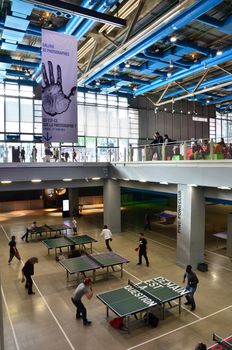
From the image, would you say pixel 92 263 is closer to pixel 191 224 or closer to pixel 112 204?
pixel 191 224

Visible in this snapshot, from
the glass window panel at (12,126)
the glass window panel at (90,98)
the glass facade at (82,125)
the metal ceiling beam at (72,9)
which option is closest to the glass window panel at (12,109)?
the glass facade at (82,125)

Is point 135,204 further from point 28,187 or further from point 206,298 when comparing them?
point 206,298

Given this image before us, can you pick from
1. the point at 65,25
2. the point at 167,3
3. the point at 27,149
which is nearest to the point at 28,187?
the point at 27,149

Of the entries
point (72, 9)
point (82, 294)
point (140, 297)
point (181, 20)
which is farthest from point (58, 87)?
point (140, 297)

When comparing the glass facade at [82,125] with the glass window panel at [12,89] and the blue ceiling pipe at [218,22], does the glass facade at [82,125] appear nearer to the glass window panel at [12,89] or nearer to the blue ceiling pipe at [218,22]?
the glass window panel at [12,89]

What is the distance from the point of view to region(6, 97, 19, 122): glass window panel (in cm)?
2475

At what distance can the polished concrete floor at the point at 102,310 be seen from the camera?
786cm

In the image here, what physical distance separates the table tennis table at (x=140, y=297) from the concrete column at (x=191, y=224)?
365 cm

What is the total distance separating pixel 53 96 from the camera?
28.8ft

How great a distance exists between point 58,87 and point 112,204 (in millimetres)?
12650

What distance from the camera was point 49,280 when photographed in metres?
12.0

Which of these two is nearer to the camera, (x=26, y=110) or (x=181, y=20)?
(x=181, y=20)

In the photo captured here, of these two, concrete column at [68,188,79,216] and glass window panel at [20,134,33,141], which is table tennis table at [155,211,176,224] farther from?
glass window panel at [20,134,33,141]

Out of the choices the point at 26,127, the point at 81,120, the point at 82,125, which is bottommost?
the point at 26,127
